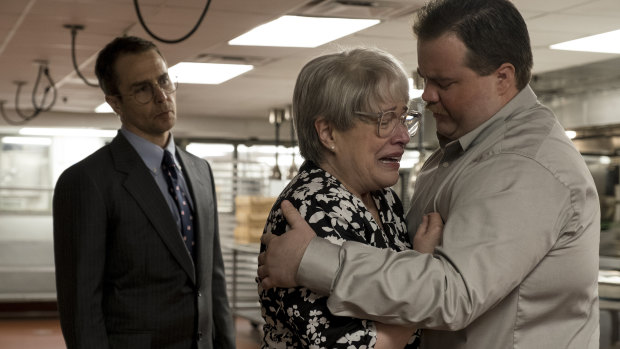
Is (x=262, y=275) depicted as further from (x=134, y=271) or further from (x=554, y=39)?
(x=554, y=39)

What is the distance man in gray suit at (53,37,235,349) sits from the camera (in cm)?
239

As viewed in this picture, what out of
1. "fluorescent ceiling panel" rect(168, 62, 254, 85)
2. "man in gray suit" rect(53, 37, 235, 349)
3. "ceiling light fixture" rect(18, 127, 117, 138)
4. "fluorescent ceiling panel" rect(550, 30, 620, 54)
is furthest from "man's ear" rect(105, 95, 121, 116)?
"ceiling light fixture" rect(18, 127, 117, 138)

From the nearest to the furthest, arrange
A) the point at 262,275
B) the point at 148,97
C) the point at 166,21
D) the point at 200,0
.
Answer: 1. the point at 262,275
2. the point at 148,97
3. the point at 200,0
4. the point at 166,21

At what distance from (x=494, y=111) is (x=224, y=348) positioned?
1.43m

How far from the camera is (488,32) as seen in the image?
169 cm

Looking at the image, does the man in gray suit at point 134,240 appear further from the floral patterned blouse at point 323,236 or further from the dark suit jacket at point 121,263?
the floral patterned blouse at point 323,236

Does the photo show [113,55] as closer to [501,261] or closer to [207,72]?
[501,261]

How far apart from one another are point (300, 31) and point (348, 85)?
158 inches

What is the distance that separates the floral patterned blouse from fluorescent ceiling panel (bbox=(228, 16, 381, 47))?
3.58 m

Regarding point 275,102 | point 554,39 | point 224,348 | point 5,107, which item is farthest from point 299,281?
point 5,107

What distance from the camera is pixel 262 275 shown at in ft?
5.42

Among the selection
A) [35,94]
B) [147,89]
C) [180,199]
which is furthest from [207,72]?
[180,199]

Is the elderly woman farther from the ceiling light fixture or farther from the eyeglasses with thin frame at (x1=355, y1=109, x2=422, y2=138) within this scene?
the ceiling light fixture

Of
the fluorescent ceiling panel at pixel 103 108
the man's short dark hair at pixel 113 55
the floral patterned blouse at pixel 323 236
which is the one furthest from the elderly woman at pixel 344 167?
the fluorescent ceiling panel at pixel 103 108
